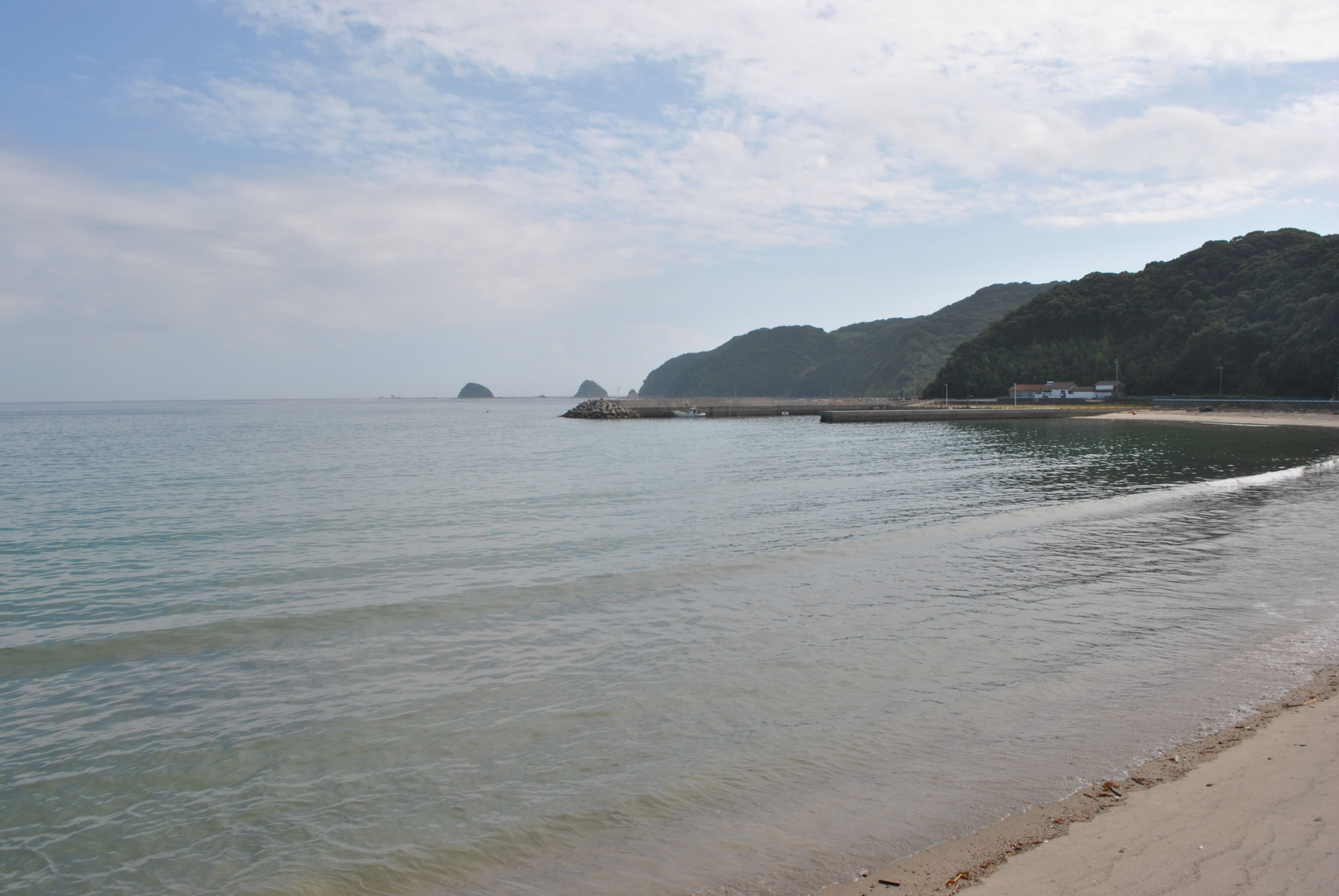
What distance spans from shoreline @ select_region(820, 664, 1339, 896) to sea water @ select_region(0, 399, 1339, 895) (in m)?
0.21

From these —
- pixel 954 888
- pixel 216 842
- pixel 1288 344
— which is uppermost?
pixel 1288 344

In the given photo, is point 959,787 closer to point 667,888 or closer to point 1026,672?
point 667,888

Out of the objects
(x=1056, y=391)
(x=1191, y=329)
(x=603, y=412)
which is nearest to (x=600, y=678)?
(x=603, y=412)

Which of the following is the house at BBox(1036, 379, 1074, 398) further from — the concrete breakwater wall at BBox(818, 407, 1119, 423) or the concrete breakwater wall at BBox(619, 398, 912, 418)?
the concrete breakwater wall at BBox(619, 398, 912, 418)

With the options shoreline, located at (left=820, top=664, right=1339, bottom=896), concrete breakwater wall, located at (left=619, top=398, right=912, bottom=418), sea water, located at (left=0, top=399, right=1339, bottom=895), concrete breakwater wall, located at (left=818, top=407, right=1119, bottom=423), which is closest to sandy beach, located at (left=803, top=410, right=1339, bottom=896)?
shoreline, located at (left=820, top=664, right=1339, bottom=896)

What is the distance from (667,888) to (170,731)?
551 centimetres

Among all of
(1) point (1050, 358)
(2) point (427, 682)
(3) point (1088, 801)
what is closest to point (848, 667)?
(3) point (1088, 801)

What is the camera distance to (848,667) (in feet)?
26.8

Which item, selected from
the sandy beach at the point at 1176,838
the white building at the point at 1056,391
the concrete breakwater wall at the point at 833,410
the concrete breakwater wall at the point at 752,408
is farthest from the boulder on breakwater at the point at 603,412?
the sandy beach at the point at 1176,838

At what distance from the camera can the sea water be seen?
199 inches

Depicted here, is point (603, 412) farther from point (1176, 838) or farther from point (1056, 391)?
point (1176, 838)

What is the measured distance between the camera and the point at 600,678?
8.02 m

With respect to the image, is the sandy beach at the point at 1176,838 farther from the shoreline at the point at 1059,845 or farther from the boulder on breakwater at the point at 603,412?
the boulder on breakwater at the point at 603,412

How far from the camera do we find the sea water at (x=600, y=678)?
5055mm
